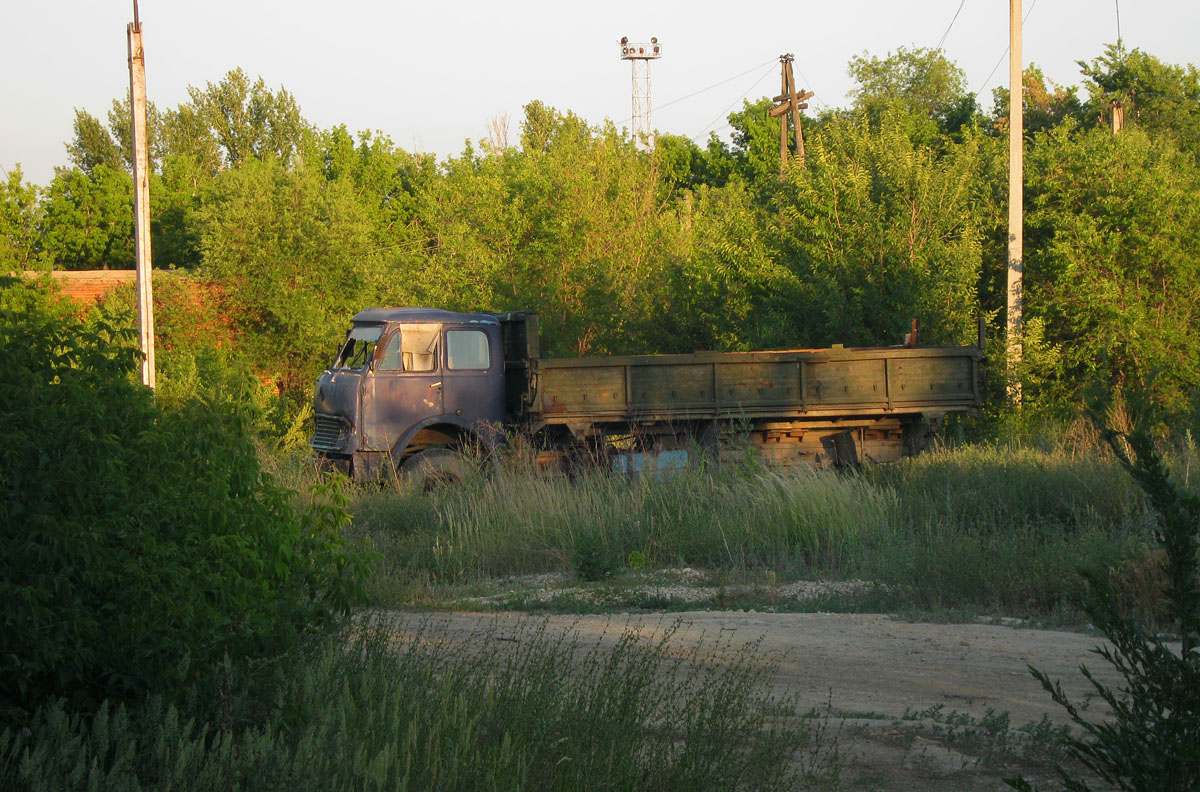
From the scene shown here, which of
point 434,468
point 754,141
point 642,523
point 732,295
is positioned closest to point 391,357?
point 434,468

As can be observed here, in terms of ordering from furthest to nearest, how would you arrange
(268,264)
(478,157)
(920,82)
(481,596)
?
1. (920,82)
2. (268,264)
3. (478,157)
4. (481,596)

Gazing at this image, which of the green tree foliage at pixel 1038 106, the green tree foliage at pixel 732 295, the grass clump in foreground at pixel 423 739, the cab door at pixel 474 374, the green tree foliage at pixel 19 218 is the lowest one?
the grass clump in foreground at pixel 423 739

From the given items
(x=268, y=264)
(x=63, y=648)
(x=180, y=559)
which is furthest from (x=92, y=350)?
(x=268, y=264)

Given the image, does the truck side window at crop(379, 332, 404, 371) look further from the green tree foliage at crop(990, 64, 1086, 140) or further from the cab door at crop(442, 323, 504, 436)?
the green tree foliage at crop(990, 64, 1086, 140)

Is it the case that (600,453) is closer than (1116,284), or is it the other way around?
(600,453)

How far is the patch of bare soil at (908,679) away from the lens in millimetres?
4734

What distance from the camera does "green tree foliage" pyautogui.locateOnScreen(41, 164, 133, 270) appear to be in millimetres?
42594

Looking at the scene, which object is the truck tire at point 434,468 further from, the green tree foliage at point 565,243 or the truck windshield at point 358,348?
the green tree foliage at point 565,243

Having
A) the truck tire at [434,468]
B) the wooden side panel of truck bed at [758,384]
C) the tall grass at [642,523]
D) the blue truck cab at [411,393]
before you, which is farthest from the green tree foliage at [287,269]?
the tall grass at [642,523]

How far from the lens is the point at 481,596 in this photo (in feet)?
29.7

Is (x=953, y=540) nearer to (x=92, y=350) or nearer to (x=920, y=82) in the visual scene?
(x=92, y=350)

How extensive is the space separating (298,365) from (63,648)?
91.7ft

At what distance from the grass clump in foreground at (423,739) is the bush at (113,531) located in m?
0.19

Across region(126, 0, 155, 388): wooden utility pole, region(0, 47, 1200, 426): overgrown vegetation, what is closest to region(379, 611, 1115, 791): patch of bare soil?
region(0, 47, 1200, 426): overgrown vegetation
